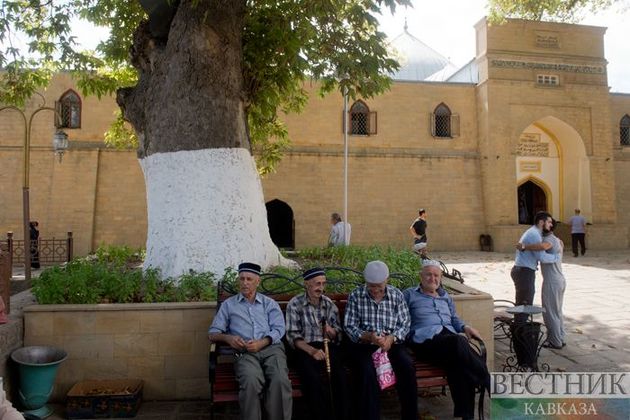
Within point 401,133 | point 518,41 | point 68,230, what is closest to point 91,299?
point 68,230

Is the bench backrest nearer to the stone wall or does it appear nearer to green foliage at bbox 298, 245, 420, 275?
green foliage at bbox 298, 245, 420, 275

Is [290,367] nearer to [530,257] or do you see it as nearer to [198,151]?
[198,151]

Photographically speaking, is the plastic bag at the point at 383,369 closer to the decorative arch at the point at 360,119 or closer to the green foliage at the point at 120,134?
Result: the green foliage at the point at 120,134

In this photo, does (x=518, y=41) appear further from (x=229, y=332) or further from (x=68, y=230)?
(x=229, y=332)

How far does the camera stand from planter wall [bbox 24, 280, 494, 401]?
4285 millimetres

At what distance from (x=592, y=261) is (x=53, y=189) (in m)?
18.0

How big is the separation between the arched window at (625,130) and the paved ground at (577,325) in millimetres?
8644

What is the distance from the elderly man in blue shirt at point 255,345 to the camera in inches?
137

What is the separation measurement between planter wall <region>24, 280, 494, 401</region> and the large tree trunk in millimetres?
1024

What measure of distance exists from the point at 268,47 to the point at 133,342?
4120 millimetres

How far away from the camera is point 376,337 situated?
3750mm

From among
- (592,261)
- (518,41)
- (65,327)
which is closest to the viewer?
(65,327)

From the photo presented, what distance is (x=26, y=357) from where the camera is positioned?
406 cm

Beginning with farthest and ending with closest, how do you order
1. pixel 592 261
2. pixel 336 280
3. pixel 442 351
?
pixel 592 261 → pixel 336 280 → pixel 442 351
